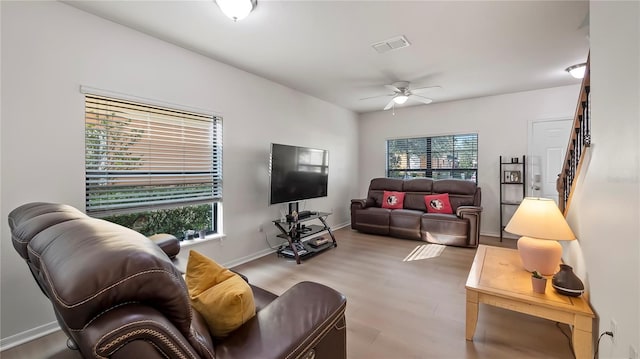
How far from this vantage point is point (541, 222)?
202 centimetres

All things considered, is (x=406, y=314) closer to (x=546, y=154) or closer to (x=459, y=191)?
(x=459, y=191)

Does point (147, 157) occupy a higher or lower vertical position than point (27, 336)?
higher

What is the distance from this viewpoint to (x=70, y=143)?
230 centimetres

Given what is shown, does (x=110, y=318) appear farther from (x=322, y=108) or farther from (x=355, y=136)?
(x=355, y=136)

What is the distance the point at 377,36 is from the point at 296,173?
2075mm

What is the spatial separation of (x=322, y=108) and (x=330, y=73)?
1476 mm

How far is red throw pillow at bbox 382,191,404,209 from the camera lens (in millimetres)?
5480

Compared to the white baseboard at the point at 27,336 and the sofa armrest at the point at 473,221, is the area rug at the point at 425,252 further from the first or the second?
the white baseboard at the point at 27,336

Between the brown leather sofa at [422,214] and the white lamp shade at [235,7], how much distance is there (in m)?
4.00

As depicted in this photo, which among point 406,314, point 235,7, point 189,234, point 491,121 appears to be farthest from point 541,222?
point 491,121

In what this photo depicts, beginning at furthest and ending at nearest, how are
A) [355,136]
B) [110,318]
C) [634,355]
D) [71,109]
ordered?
[355,136]
[71,109]
[634,355]
[110,318]

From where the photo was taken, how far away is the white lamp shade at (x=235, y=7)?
2061mm

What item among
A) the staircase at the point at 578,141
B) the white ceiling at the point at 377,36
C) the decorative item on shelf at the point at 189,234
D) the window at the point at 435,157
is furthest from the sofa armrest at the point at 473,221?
the decorative item on shelf at the point at 189,234

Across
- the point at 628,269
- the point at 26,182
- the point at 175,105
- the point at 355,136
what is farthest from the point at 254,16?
the point at 355,136
